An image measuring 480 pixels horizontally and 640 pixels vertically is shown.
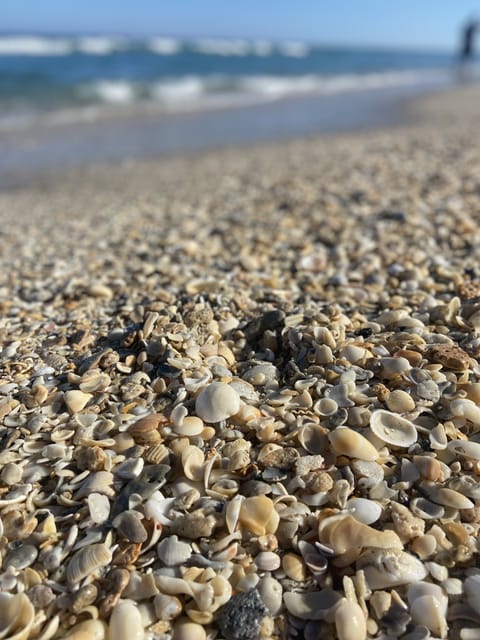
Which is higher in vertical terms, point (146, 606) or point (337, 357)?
point (337, 357)

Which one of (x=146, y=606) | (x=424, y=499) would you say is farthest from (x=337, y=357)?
(x=146, y=606)

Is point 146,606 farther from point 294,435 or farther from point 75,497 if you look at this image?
point 294,435

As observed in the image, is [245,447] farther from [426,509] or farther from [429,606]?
[429,606]

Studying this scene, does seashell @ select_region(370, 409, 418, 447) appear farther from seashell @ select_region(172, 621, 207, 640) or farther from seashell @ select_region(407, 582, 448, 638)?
seashell @ select_region(172, 621, 207, 640)

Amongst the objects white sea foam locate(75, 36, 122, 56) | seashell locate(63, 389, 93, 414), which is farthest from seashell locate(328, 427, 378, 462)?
white sea foam locate(75, 36, 122, 56)

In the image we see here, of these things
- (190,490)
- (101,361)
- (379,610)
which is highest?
(101,361)

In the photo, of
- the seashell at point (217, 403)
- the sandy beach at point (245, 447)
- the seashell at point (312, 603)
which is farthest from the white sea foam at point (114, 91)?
the seashell at point (312, 603)
